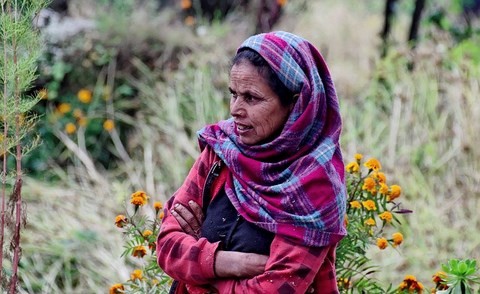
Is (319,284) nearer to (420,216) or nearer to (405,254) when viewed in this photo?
(405,254)

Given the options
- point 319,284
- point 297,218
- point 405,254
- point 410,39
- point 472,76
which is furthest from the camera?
point 410,39

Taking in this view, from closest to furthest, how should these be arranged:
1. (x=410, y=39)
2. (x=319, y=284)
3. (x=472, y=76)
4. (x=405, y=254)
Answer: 1. (x=319, y=284)
2. (x=405, y=254)
3. (x=472, y=76)
4. (x=410, y=39)

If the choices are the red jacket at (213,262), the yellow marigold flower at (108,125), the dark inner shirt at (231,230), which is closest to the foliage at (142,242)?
the red jacket at (213,262)

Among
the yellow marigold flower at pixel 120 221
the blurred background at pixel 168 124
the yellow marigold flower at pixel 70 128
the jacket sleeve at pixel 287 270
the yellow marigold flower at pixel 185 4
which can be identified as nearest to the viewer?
the jacket sleeve at pixel 287 270

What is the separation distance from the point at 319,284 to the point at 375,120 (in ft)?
12.6

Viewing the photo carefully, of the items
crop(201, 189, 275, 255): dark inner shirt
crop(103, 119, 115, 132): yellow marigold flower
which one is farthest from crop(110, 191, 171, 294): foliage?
crop(103, 119, 115, 132): yellow marigold flower

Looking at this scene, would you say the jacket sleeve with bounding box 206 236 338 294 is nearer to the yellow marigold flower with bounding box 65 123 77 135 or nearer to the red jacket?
the red jacket

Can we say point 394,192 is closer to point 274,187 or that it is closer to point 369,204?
point 369,204

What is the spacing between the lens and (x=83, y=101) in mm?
5992

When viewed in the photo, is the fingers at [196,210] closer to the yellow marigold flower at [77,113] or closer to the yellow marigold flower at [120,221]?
the yellow marigold flower at [120,221]

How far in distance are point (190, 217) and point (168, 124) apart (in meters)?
3.60

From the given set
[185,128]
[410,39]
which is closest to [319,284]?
[185,128]

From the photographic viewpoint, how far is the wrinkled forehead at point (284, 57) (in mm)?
2129

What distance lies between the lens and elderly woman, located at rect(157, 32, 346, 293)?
213 centimetres
